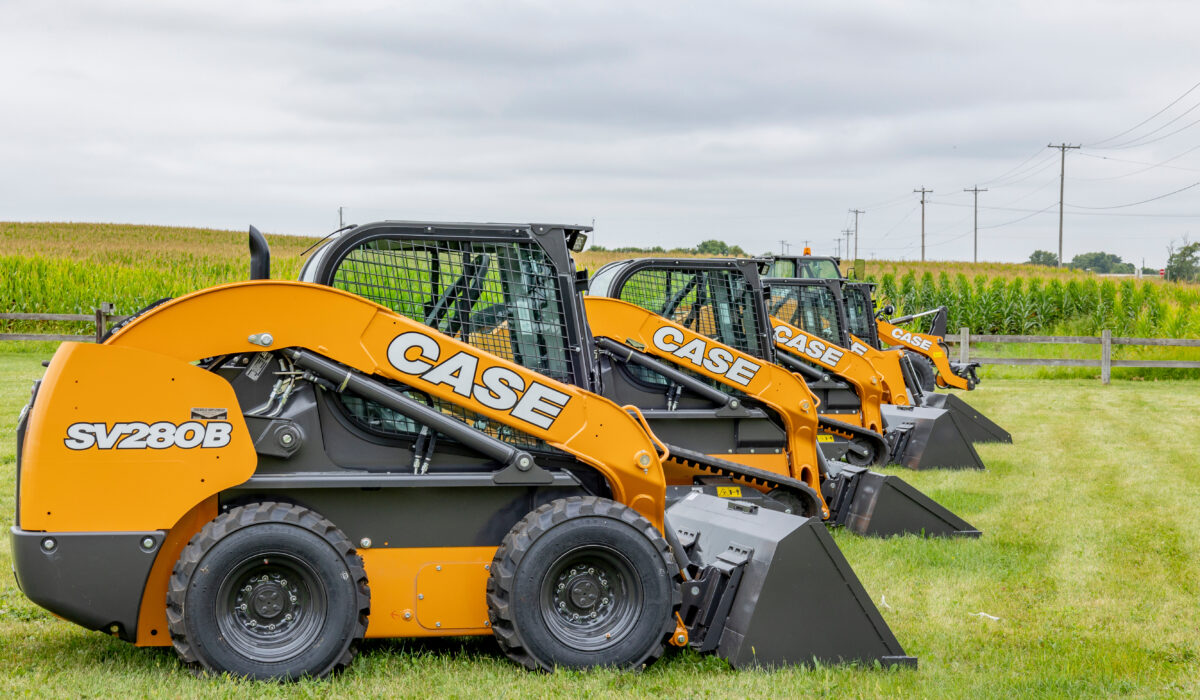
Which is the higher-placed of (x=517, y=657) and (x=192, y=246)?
(x=192, y=246)

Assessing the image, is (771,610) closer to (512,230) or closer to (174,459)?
(512,230)

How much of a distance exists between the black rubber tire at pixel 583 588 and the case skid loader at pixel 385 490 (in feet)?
0.03

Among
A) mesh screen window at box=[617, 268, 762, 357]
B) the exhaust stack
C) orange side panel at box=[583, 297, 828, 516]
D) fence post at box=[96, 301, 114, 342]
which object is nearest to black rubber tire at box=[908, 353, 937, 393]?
mesh screen window at box=[617, 268, 762, 357]

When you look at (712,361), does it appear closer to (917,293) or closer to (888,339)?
(888,339)

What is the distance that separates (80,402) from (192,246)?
183 feet

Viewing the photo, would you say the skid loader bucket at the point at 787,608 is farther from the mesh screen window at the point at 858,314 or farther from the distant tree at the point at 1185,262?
the distant tree at the point at 1185,262

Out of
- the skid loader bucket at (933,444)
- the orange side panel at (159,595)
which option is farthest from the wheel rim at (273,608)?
the skid loader bucket at (933,444)

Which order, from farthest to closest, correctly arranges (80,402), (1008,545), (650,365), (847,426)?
(847,426) < (650,365) < (1008,545) < (80,402)

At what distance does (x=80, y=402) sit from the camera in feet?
15.4

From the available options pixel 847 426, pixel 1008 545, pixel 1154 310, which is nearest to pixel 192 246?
pixel 1154 310

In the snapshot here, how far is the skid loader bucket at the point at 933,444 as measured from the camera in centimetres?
1224

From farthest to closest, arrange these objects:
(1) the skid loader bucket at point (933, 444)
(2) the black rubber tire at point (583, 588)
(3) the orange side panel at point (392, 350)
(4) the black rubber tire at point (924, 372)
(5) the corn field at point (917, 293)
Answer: (5) the corn field at point (917, 293), (4) the black rubber tire at point (924, 372), (1) the skid loader bucket at point (933, 444), (2) the black rubber tire at point (583, 588), (3) the orange side panel at point (392, 350)

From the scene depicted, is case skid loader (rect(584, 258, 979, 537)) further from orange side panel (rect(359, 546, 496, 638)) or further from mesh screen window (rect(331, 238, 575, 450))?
orange side panel (rect(359, 546, 496, 638))

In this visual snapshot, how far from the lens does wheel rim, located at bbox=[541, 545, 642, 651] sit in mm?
5098
